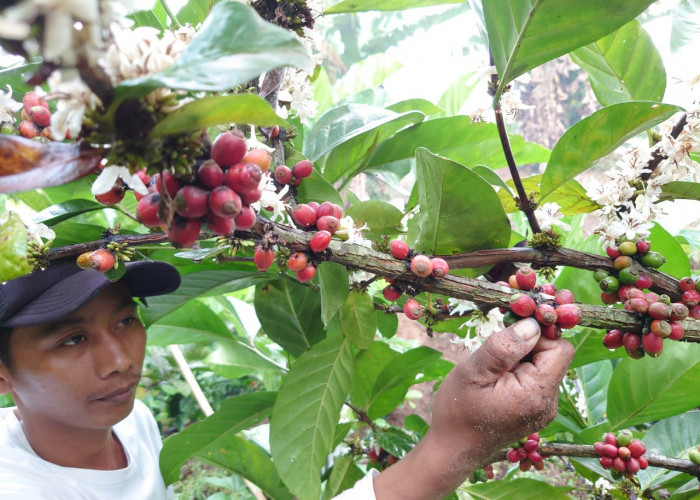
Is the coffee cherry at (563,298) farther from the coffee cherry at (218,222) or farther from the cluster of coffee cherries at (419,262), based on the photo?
the coffee cherry at (218,222)

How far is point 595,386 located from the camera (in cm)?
143

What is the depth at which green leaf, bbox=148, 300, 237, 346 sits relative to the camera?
1469 millimetres

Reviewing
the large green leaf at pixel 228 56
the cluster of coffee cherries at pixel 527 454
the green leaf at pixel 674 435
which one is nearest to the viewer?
the large green leaf at pixel 228 56

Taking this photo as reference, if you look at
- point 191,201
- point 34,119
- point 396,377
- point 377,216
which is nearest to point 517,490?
point 396,377

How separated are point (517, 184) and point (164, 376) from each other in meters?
2.45

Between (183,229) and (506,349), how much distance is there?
477mm

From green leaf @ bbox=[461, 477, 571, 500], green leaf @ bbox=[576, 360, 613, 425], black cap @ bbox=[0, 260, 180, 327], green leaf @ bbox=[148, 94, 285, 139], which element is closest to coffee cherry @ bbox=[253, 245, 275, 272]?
green leaf @ bbox=[148, 94, 285, 139]

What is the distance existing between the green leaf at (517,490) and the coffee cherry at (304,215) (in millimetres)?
805

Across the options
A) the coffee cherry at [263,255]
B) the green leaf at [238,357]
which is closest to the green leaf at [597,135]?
the coffee cherry at [263,255]

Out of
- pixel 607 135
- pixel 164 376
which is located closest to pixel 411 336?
pixel 164 376

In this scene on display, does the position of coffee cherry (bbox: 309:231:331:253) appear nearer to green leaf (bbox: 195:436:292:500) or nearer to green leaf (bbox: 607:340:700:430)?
green leaf (bbox: 607:340:700:430)

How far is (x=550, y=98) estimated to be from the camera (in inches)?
230

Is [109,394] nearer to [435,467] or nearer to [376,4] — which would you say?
[435,467]

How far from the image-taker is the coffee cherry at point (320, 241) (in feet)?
2.19
